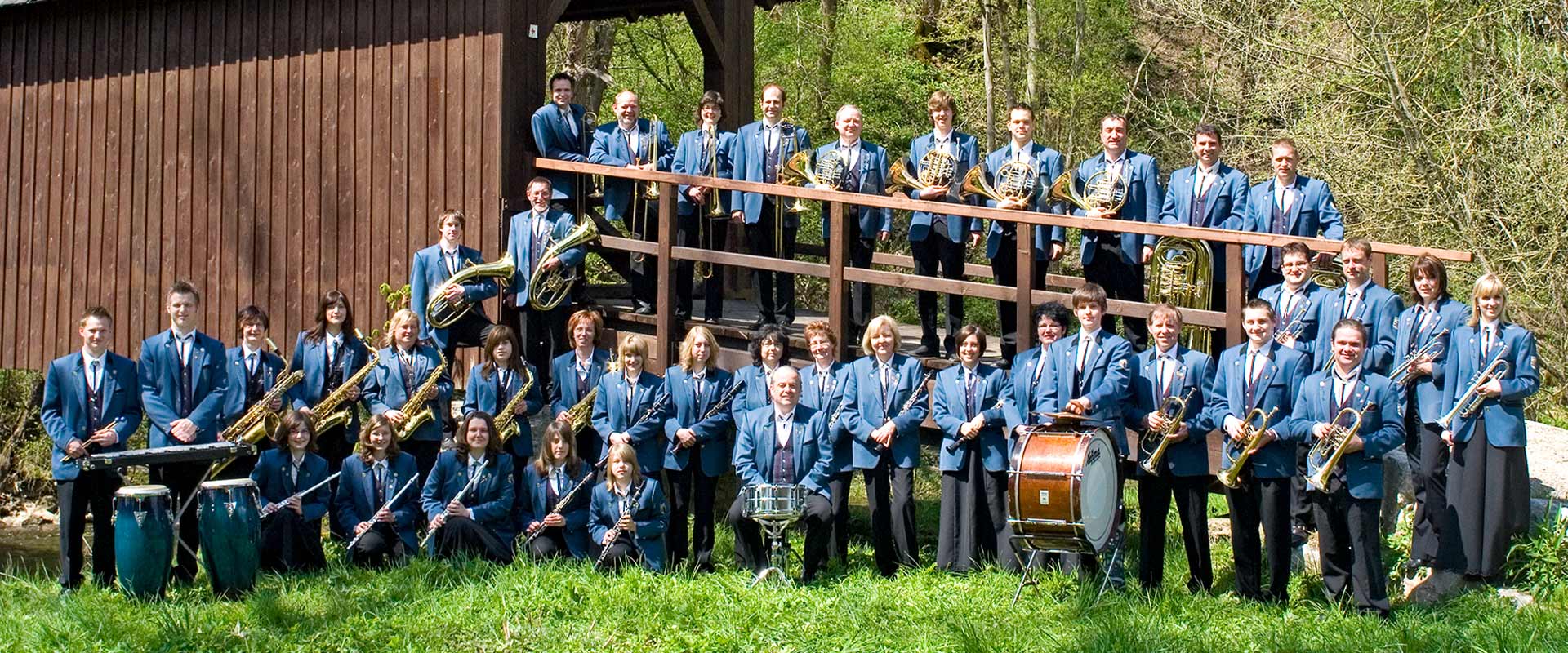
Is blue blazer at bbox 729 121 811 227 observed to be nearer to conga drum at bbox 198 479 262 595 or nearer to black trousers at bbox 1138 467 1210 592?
black trousers at bbox 1138 467 1210 592

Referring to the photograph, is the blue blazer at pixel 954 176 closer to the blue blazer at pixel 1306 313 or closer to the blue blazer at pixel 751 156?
the blue blazer at pixel 751 156

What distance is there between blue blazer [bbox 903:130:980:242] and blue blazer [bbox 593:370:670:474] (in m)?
1.78

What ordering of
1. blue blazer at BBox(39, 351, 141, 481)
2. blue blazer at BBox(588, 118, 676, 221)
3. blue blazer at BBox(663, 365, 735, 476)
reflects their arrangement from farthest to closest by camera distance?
blue blazer at BBox(588, 118, 676, 221), blue blazer at BBox(663, 365, 735, 476), blue blazer at BBox(39, 351, 141, 481)

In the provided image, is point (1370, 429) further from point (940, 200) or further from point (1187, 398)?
point (940, 200)

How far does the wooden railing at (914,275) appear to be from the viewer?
8.66m

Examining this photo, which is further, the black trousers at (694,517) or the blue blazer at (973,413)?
the black trousers at (694,517)

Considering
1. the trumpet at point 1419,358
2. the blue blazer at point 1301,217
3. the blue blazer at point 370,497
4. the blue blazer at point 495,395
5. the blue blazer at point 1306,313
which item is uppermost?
the blue blazer at point 1301,217

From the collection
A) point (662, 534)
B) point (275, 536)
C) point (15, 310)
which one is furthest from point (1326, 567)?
point (15, 310)

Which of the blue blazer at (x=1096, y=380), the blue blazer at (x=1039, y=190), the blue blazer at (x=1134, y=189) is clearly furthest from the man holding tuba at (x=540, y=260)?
the blue blazer at (x=1096, y=380)

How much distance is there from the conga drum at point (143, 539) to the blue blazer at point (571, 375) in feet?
7.65

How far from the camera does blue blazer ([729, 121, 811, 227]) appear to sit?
34.4 ft

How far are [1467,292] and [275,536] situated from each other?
11.9 meters

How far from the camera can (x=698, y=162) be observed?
10812 mm

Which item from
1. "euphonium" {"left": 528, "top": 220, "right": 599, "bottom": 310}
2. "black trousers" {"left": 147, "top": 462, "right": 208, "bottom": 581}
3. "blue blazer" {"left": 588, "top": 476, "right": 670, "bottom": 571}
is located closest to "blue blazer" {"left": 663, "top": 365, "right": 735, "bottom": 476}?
"blue blazer" {"left": 588, "top": 476, "right": 670, "bottom": 571}
